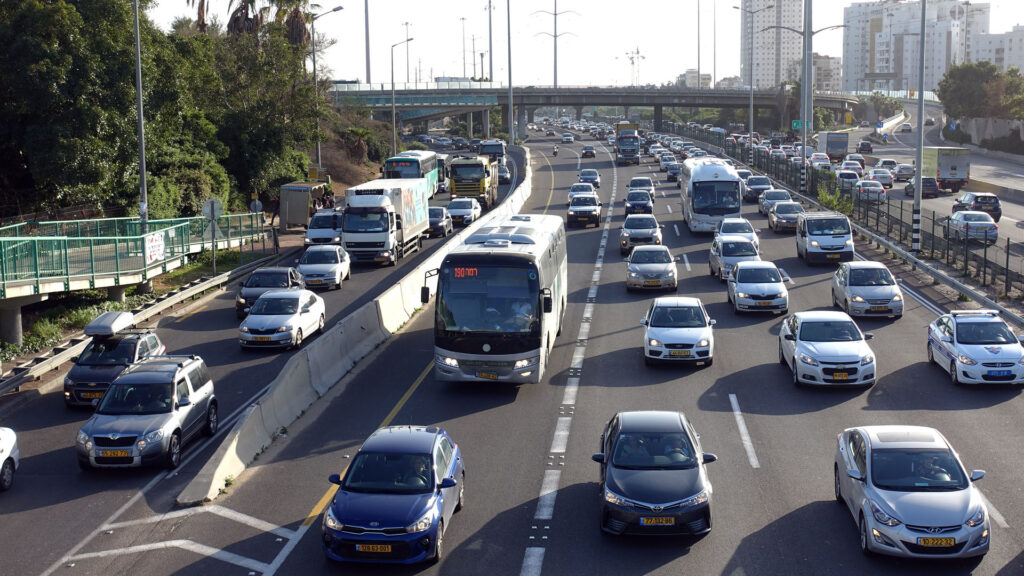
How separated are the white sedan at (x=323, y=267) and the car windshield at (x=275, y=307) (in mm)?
7417

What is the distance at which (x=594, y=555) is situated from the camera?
43.2 feet

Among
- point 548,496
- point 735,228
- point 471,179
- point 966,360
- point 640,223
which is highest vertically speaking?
point 471,179

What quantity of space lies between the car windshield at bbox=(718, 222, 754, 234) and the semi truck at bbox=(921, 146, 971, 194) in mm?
32149

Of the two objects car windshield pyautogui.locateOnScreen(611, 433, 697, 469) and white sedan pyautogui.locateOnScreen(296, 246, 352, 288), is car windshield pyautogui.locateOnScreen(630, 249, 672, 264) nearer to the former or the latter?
white sedan pyautogui.locateOnScreen(296, 246, 352, 288)

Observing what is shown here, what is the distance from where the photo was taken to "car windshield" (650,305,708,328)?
2419 centimetres

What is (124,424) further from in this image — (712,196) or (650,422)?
(712,196)

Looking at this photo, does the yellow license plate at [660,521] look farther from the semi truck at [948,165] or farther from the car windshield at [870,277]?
the semi truck at [948,165]

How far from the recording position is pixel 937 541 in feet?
39.9

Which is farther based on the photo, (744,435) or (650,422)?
(744,435)

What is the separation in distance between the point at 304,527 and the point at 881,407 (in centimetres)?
1207

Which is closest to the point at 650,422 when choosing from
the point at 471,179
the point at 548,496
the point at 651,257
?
the point at 548,496

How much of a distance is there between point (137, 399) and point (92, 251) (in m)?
13.5

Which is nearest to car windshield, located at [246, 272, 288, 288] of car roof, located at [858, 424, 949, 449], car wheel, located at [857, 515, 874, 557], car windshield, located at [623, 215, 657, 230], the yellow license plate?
car windshield, located at [623, 215, 657, 230]

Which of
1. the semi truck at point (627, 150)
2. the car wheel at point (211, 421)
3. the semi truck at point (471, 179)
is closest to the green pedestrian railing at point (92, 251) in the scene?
the car wheel at point (211, 421)
